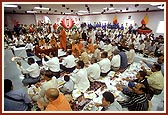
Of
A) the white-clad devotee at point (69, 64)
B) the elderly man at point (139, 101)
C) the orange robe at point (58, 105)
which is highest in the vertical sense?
the white-clad devotee at point (69, 64)

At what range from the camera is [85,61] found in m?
3.55

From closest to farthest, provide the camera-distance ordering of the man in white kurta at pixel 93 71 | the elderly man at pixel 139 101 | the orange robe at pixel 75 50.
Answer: the elderly man at pixel 139 101
the man in white kurta at pixel 93 71
the orange robe at pixel 75 50

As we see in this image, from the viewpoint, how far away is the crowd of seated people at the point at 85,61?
1.87 metres

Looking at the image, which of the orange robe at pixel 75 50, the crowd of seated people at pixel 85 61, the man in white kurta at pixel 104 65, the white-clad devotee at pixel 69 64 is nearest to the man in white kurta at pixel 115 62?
the crowd of seated people at pixel 85 61

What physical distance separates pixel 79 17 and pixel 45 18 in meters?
0.55

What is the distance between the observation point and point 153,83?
87.9 inches

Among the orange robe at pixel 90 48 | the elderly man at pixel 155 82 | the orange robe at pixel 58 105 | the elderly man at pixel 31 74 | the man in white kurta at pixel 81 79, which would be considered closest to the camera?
the orange robe at pixel 58 105

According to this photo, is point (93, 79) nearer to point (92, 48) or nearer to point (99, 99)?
point (99, 99)

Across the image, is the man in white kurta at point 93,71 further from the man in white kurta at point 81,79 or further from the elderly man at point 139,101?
the elderly man at point 139,101

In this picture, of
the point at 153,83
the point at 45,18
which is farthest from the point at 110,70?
the point at 45,18

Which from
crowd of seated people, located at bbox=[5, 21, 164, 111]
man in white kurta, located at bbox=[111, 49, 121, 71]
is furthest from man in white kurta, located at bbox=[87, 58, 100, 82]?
man in white kurta, located at bbox=[111, 49, 121, 71]

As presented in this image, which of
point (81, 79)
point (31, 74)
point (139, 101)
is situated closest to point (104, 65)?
point (81, 79)

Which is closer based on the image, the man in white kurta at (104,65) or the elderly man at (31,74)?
the elderly man at (31,74)

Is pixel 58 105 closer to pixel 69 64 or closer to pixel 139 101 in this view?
pixel 139 101
